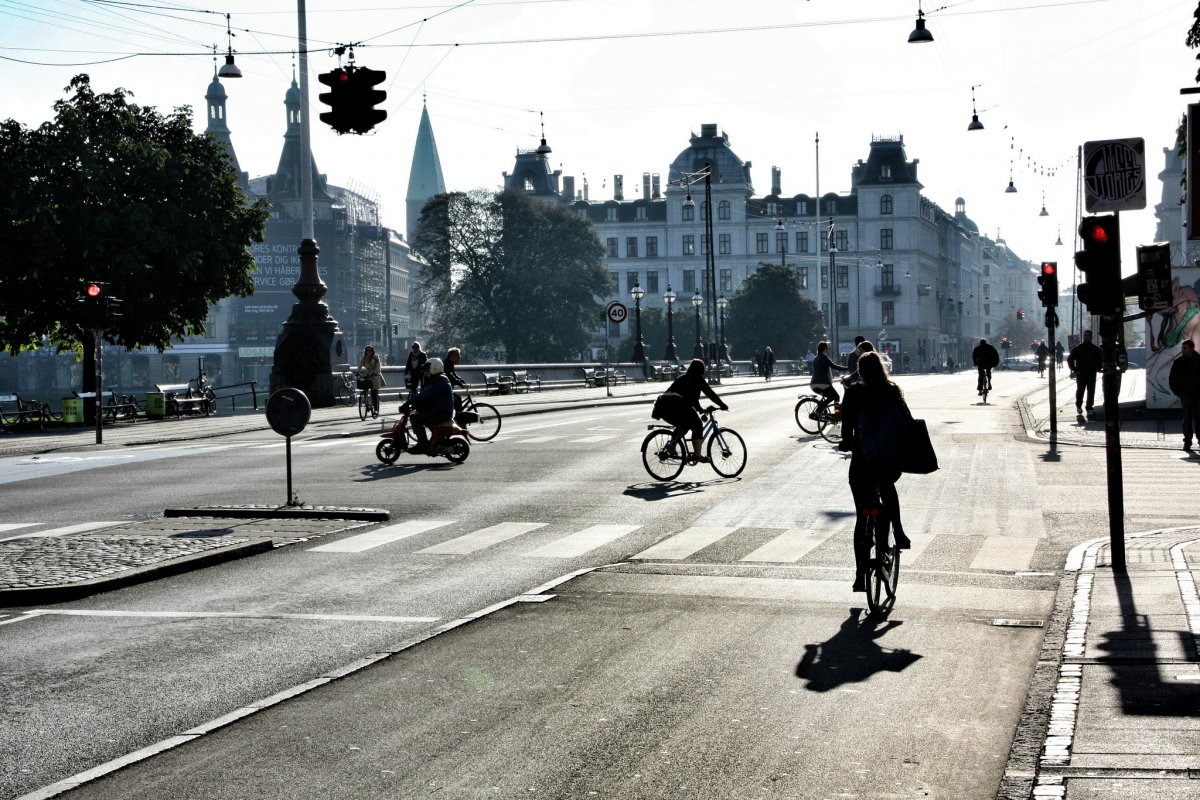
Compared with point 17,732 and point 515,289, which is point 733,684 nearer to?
point 17,732

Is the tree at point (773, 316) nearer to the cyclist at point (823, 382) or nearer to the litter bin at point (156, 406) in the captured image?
the litter bin at point (156, 406)

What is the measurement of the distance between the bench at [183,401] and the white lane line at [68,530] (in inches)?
1002

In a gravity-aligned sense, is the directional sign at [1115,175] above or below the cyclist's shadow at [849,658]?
above

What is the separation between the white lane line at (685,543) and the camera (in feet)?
39.6

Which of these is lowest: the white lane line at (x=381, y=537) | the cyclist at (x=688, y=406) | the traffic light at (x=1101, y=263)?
the white lane line at (x=381, y=537)

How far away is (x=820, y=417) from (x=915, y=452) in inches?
684

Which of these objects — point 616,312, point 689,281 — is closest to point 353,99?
point 616,312

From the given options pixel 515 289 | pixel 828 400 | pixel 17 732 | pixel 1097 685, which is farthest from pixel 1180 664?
pixel 515 289

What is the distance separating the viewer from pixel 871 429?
9094mm

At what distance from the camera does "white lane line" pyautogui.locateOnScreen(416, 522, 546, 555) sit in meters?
12.5

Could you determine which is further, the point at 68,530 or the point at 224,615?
the point at 68,530

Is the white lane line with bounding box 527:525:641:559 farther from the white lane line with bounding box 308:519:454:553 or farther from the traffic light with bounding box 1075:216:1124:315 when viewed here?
the traffic light with bounding box 1075:216:1124:315

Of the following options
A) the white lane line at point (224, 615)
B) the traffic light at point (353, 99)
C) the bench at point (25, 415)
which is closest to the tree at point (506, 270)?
the bench at point (25, 415)

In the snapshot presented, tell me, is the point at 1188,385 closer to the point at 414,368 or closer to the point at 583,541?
the point at 583,541
